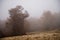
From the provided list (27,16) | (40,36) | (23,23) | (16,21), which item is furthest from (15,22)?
(40,36)

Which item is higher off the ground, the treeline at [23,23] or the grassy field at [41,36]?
the treeline at [23,23]

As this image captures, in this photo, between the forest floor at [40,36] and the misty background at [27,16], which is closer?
the forest floor at [40,36]

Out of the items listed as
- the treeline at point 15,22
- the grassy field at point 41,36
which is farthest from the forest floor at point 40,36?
the treeline at point 15,22

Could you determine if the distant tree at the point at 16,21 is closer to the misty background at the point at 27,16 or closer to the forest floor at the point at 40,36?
the misty background at the point at 27,16

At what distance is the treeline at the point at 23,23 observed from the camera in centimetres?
268

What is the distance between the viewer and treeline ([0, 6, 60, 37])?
2682 millimetres

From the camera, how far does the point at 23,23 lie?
107 inches

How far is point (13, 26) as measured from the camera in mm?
2738

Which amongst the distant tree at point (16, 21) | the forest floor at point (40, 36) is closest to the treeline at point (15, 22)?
the distant tree at point (16, 21)

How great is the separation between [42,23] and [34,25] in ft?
0.59

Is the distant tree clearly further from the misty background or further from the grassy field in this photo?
the grassy field

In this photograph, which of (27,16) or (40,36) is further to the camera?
(27,16)

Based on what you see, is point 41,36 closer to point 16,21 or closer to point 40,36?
point 40,36

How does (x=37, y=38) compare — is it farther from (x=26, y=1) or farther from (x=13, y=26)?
(x=26, y=1)
